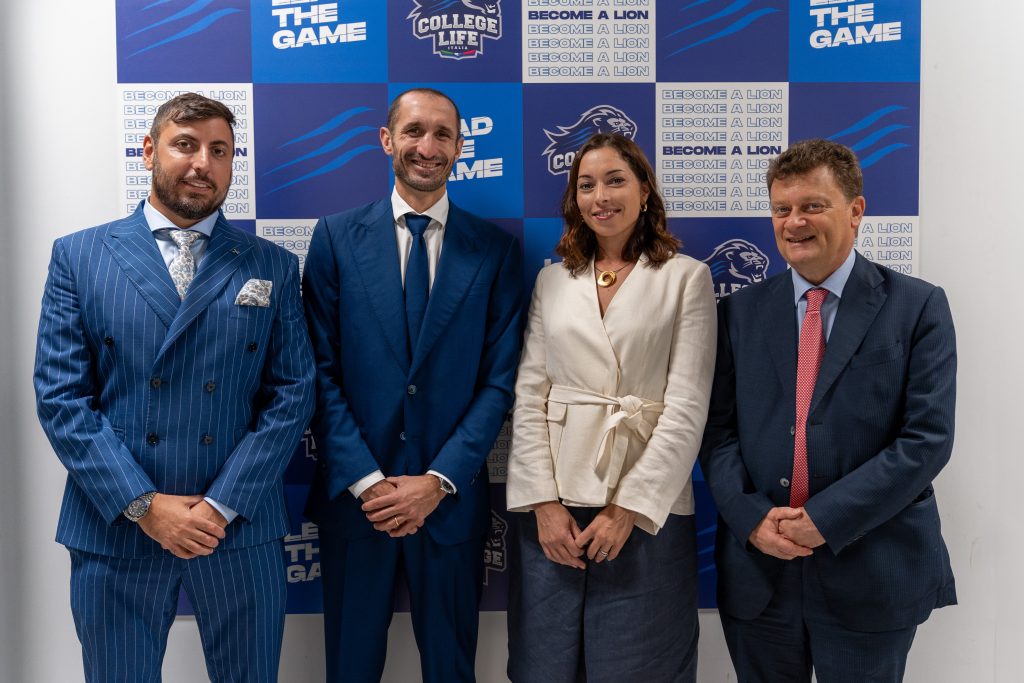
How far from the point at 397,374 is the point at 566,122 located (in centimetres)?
108

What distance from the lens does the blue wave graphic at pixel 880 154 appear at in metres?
2.57

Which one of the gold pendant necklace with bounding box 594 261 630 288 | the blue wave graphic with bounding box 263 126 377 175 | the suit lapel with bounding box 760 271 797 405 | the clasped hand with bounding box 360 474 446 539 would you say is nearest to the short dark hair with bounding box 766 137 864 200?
the suit lapel with bounding box 760 271 797 405

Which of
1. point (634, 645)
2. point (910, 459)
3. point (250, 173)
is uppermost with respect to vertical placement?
point (250, 173)

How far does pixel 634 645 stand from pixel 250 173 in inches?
76.4

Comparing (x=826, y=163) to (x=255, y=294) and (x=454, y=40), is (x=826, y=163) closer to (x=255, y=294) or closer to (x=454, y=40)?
(x=454, y=40)

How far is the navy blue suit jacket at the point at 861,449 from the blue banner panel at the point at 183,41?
1933 millimetres

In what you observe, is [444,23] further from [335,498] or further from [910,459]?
[910,459]

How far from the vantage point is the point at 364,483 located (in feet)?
6.90

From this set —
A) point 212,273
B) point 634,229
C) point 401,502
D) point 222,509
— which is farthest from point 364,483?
point 634,229

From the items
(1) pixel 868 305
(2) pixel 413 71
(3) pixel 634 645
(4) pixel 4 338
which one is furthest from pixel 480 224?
(4) pixel 4 338

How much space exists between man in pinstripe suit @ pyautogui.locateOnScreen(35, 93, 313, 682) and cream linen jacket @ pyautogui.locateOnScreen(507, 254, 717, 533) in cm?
69

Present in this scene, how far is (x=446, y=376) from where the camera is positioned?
217cm

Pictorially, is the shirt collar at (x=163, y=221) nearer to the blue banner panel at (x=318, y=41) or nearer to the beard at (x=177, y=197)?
the beard at (x=177, y=197)

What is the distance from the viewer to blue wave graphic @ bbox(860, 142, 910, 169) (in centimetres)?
257
